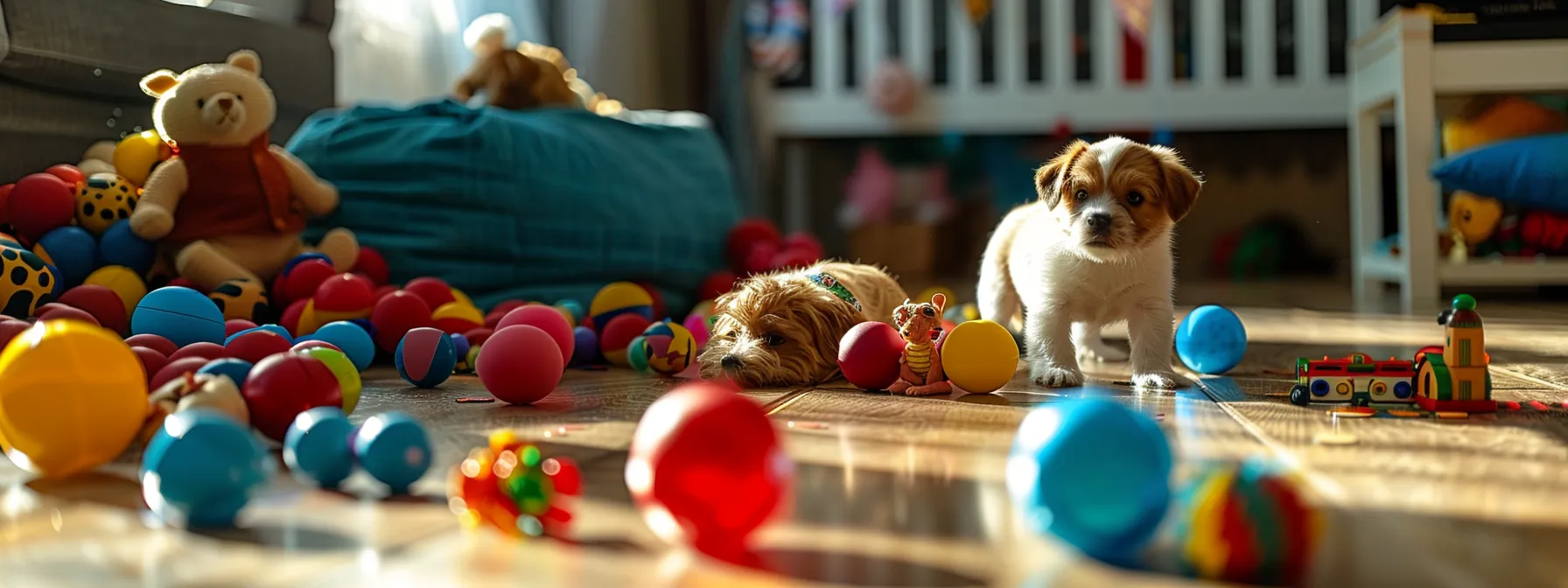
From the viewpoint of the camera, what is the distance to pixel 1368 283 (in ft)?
14.0

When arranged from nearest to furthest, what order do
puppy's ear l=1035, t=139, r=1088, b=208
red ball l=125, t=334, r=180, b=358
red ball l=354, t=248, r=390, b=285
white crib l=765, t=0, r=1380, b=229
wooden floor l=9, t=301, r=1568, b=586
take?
1. wooden floor l=9, t=301, r=1568, b=586
2. red ball l=125, t=334, r=180, b=358
3. puppy's ear l=1035, t=139, r=1088, b=208
4. red ball l=354, t=248, r=390, b=285
5. white crib l=765, t=0, r=1380, b=229

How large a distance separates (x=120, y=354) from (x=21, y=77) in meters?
A: 1.32

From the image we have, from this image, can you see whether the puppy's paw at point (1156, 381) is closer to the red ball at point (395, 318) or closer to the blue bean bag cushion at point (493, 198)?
the red ball at point (395, 318)

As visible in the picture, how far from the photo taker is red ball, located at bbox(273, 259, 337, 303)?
2426 millimetres

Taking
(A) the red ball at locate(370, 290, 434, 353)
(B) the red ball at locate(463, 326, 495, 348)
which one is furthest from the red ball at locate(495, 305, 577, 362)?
(A) the red ball at locate(370, 290, 434, 353)

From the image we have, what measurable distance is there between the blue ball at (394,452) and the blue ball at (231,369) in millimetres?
315

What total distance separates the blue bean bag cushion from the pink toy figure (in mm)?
1224

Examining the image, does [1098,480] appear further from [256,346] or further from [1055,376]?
[256,346]

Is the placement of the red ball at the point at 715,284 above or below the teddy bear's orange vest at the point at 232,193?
below

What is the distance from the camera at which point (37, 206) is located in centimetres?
221

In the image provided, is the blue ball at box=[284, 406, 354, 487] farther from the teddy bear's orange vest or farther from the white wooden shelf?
the white wooden shelf

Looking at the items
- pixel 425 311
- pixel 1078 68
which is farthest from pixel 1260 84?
pixel 425 311

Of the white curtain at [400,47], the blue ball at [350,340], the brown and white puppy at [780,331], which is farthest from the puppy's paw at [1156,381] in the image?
the white curtain at [400,47]

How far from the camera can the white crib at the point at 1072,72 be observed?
18.0 ft
